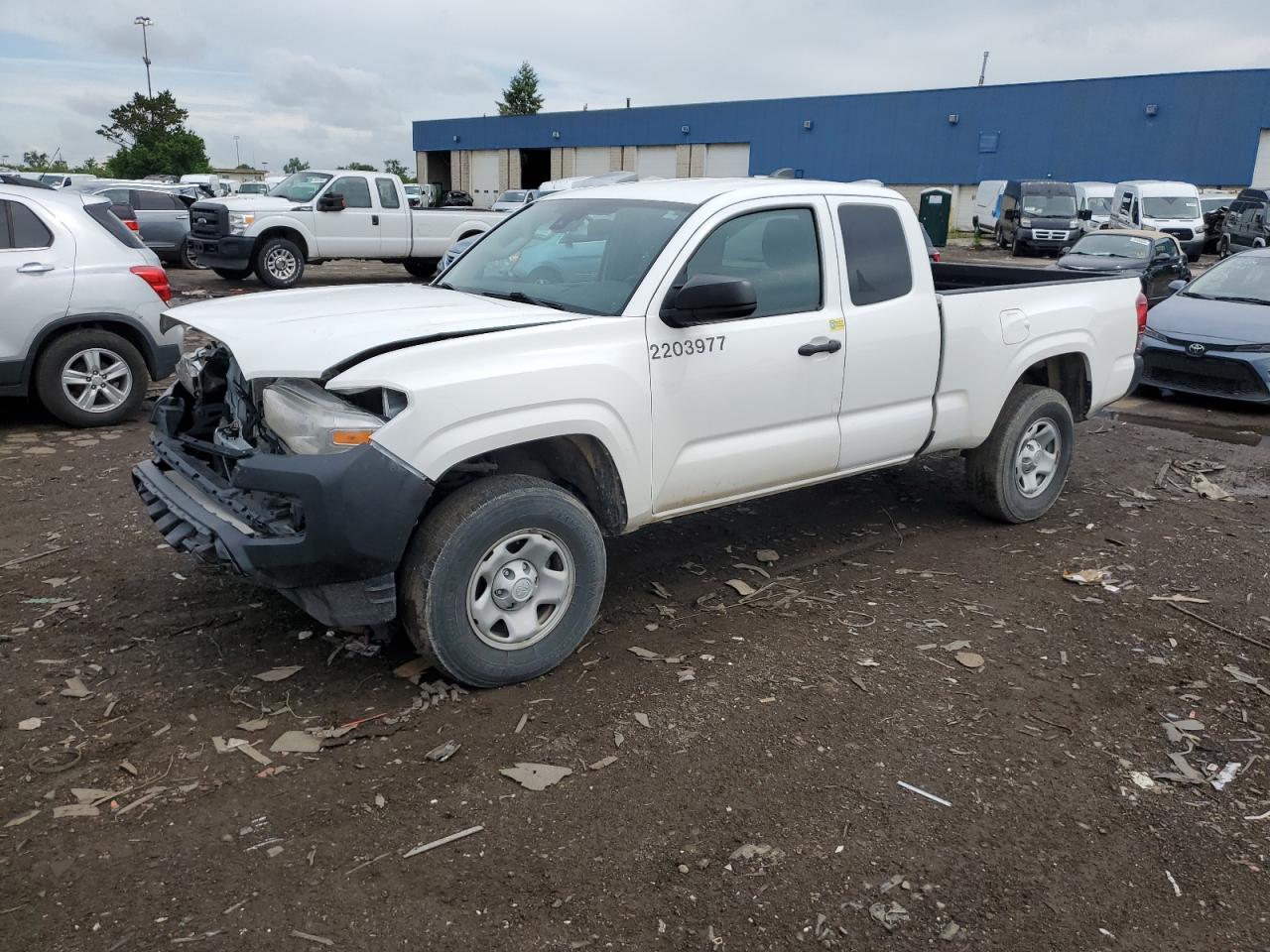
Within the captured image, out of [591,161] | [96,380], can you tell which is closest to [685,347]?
[96,380]

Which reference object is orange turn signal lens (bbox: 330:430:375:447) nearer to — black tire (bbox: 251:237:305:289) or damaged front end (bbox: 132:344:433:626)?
damaged front end (bbox: 132:344:433:626)

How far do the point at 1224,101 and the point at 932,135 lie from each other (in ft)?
37.1

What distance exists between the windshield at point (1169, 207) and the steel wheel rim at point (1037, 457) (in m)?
25.7

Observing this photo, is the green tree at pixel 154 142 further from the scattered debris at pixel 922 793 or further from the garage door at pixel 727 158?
the scattered debris at pixel 922 793

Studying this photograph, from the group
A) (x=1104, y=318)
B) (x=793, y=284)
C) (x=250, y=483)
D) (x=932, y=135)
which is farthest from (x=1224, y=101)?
(x=250, y=483)

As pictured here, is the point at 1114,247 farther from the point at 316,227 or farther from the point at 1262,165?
the point at 1262,165

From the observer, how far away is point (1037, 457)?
250 inches

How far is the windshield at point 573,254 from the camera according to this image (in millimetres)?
4504

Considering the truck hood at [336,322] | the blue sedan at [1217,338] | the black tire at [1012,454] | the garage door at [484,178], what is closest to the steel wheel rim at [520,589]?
the truck hood at [336,322]

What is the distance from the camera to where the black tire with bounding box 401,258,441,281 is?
20188mm

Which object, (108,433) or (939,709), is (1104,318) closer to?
(939,709)

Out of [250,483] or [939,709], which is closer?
[250,483]

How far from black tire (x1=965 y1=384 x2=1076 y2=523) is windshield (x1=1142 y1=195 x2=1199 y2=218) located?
84.4 feet

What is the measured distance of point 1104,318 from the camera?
6.39 meters
